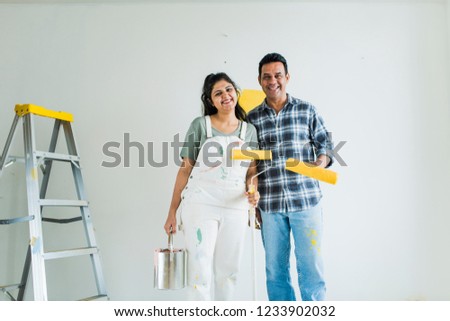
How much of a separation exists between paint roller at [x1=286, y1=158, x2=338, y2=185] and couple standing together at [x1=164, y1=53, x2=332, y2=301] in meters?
0.07

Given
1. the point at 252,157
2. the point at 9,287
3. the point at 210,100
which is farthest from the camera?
the point at 9,287

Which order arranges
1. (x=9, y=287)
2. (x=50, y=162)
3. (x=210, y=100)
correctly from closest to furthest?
(x=210, y=100), (x=9, y=287), (x=50, y=162)

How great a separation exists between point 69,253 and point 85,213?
0.78 ft

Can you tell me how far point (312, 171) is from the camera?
1927 mm

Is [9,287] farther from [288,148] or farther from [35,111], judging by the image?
[288,148]

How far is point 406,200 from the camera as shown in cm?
251

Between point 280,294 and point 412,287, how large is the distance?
2.66ft

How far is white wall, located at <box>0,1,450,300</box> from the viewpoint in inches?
97.7

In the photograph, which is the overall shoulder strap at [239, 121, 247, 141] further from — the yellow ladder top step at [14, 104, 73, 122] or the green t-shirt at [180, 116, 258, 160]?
the yellow ladder top step at [14, 104, 73, 122]

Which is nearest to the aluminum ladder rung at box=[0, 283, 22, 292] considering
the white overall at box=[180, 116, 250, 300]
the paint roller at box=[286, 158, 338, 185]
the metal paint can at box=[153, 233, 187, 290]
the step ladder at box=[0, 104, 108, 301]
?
the step ladder at box=[0, 104, 108, 301]

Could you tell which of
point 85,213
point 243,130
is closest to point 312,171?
point 243,130

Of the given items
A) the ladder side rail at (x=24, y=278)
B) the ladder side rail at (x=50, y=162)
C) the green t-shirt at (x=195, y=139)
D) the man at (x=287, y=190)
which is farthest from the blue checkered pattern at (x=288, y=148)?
the ladder side rail at (x=24, y=278)

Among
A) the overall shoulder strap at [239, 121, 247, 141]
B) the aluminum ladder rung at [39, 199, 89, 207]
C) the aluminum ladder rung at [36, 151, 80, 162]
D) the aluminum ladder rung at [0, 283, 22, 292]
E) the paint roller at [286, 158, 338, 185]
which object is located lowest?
the aluminum ladder rung at [0, 283, 22, 292]
